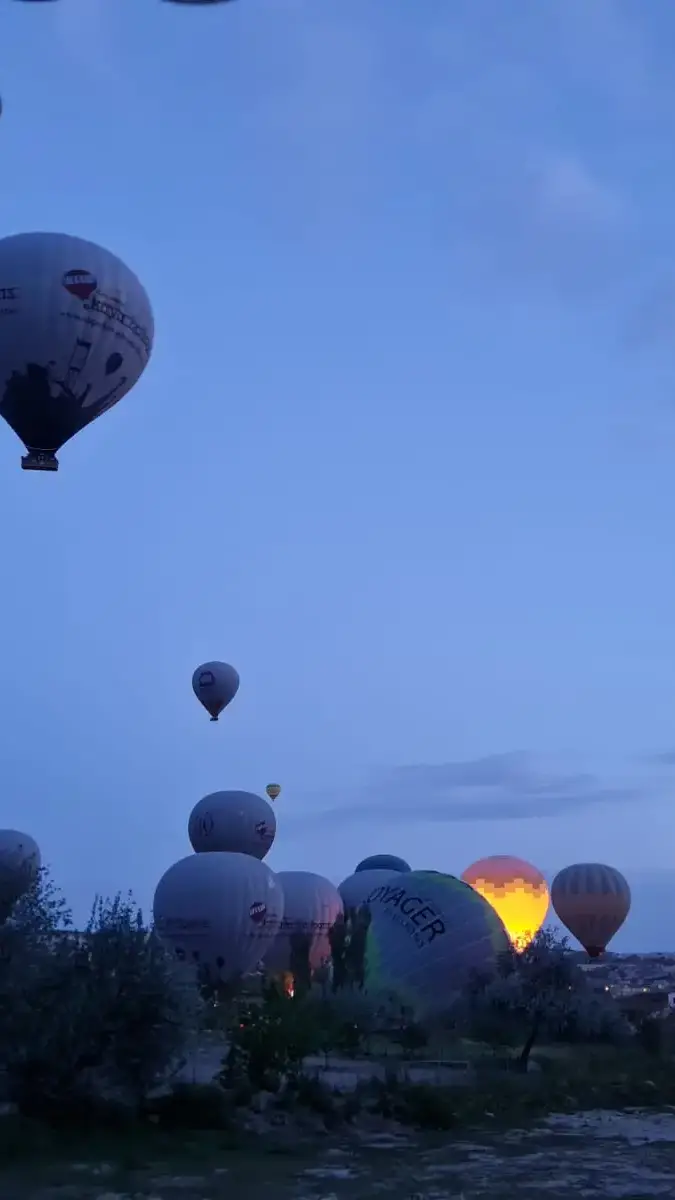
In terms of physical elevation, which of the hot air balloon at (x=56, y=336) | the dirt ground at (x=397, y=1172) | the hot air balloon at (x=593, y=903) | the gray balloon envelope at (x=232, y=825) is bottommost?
the dirt ground at (x=397, y=1172)

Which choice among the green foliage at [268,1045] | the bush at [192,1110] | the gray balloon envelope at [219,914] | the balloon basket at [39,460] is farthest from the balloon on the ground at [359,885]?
the bush at [192,1110]

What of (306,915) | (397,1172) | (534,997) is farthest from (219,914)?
(397,1172)

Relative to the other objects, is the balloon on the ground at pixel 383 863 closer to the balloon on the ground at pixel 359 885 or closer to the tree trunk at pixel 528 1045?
the balloon on the ground at pixel 359 885

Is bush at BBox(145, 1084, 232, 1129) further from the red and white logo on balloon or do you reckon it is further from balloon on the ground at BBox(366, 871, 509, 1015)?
the red and white logo on balloon

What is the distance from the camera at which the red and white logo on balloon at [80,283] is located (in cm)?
3303

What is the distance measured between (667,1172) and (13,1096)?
9.53 meters

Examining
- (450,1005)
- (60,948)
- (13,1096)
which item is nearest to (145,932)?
(60,948)

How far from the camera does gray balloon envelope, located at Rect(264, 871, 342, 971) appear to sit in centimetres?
5272

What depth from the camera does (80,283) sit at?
109 feet

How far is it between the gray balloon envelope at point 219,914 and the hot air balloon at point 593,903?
82.5 ft

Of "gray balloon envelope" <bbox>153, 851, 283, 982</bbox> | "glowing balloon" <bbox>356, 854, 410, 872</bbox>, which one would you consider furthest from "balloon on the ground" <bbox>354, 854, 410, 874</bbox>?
"gray balloon envelope" <bbox>153, 851, 283, 982</bbox>

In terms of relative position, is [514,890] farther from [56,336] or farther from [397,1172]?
[397,1172]

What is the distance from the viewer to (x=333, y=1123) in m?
21.2

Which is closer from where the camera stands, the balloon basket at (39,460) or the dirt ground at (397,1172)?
the dirt ground at (397,1172)
